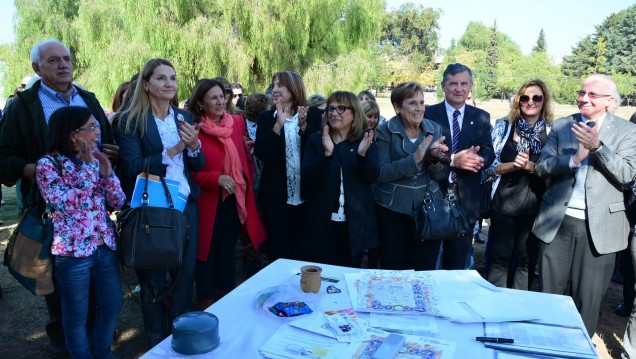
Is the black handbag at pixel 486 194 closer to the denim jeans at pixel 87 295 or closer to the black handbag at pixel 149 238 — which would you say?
the black handbag at pixel 149 238

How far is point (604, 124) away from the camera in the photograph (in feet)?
9.31

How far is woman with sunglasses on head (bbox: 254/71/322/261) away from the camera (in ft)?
11.1

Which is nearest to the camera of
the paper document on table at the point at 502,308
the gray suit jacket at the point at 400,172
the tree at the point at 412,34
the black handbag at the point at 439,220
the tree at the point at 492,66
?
the paper document on table at the point at 502,308

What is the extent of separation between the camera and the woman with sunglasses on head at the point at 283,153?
339 centimetres

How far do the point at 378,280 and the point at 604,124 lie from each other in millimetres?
1991

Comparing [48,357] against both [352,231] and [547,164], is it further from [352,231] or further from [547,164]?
[547,164]

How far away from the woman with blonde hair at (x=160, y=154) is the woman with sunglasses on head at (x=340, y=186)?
78 centimetres

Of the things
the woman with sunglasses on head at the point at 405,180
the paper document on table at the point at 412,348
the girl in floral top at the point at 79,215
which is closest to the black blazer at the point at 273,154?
the woman with sunglasses on head at the point at 405,180

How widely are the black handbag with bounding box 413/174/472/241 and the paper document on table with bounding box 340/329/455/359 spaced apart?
137 cm

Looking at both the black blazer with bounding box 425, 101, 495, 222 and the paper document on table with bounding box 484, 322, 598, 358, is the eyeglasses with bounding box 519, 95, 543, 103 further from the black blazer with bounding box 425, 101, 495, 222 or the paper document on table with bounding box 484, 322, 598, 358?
the paper document on table with bounding box 484, 322, 598, 358

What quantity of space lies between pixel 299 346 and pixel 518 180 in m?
2.53

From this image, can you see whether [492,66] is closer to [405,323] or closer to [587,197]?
[587,197]

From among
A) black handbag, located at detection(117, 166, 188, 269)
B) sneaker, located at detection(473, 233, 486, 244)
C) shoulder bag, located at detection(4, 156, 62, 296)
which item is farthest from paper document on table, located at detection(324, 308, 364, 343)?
sneaker, located at detection(473, 233, 486, 244)

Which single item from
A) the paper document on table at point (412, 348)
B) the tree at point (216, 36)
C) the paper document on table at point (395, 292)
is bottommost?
the paper document on table at point (412, 348)
